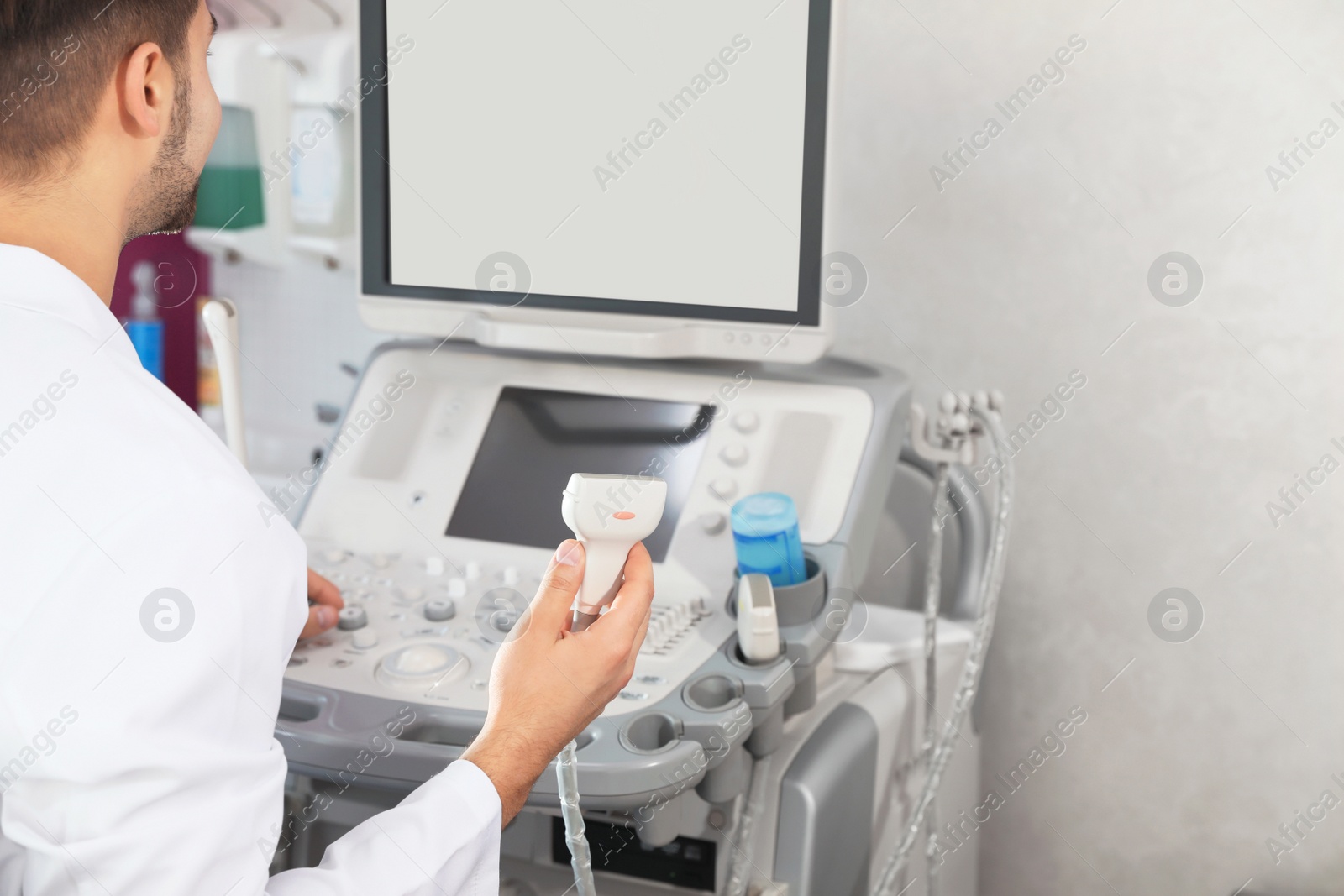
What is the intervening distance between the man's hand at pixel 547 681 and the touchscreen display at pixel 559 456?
0.35 metres

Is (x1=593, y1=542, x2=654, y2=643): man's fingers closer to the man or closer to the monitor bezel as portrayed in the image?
the man

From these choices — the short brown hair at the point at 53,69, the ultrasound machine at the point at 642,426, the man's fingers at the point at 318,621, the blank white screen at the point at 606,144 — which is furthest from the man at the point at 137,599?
the blank white screen at the point at 606,144

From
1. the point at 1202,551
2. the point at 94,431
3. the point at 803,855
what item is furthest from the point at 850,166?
the point at 94,431

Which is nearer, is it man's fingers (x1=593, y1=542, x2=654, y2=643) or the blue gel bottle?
man's fingers (x1=593, y1=542, x2=654, y2=643)

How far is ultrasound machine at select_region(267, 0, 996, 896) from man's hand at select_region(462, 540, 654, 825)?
0.13 metres

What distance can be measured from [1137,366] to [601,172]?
69cm

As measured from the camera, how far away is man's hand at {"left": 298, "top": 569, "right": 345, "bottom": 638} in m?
0.99

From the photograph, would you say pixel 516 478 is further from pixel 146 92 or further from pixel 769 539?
pixel 146 92

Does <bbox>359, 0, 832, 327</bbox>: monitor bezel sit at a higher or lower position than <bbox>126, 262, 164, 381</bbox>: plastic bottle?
higher

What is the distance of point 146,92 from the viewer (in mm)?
735

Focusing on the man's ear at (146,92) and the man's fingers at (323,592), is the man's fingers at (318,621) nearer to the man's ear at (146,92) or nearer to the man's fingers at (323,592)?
the man's fingers at (323,592)

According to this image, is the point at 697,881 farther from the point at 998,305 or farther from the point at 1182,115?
the point at 1182,115

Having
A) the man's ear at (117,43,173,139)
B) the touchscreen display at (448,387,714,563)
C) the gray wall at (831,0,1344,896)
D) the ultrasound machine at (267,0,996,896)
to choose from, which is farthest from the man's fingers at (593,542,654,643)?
the gray wall at (831,0,1344,896)

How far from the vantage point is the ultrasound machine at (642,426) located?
96 centimetres
